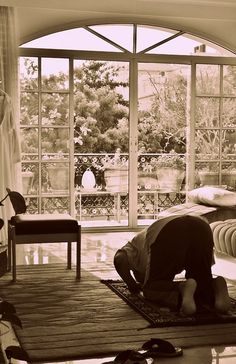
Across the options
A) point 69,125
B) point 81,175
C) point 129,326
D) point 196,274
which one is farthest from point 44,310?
point 81,175

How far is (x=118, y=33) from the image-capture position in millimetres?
7391

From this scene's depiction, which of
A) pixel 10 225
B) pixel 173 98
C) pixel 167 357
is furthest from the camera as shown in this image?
pixel 173 98

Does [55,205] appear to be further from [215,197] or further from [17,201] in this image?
[17,201]

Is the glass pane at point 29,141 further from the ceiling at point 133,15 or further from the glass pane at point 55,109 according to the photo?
the ceiling at point 133,15

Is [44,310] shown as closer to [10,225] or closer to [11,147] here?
[10,225]

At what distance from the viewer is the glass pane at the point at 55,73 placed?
716 centimetres

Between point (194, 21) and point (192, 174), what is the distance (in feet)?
6.33

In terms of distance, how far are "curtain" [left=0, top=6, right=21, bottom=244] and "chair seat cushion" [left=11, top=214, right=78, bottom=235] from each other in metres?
1.89

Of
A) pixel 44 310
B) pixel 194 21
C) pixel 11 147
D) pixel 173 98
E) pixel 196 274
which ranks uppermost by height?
pixel 194 21

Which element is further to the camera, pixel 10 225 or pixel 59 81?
pixel 59 81

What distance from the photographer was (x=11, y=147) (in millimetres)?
6680

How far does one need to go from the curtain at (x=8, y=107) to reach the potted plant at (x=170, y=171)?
341 centimetres

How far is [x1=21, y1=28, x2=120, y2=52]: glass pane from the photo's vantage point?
7.16 m

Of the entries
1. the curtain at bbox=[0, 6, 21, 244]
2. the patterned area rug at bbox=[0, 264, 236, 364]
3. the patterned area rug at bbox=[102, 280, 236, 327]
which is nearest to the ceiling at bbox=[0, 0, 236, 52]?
the curtain at bbox=[0, 6, 21, 244]
